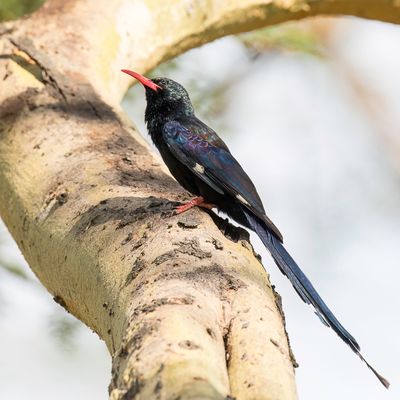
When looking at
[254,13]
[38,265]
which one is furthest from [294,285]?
[254,13]

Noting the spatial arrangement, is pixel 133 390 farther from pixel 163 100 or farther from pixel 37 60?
pixel 163 100

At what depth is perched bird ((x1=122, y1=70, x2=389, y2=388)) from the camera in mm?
3420

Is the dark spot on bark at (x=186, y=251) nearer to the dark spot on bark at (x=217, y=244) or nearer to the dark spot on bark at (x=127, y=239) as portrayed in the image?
the dark spot on bark at (x=217, y=244)

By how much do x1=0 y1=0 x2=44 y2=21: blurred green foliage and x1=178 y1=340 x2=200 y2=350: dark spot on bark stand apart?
3.32 metres

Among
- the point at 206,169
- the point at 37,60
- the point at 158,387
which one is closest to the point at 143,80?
the point at 37,60

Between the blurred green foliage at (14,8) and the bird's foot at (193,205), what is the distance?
187 centimetres

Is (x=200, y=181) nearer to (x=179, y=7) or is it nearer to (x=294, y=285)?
(x=294, y=285)

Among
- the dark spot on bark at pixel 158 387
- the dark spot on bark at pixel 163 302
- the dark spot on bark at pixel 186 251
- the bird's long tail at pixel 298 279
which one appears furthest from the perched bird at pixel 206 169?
the dark spot on bark at pixel 158 387

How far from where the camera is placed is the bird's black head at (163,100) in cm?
430

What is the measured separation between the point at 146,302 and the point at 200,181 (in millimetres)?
1549

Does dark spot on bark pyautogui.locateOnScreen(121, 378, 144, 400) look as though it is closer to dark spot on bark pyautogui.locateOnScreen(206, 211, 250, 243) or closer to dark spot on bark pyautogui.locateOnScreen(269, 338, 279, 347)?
dark spot on bark pyautogui.locateOnScreen(269, 338, 279, 347)

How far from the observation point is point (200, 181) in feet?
12.4

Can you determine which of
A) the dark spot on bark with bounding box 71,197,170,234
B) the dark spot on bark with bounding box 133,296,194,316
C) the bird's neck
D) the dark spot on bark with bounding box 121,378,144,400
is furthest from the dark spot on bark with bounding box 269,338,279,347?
the bird's neck

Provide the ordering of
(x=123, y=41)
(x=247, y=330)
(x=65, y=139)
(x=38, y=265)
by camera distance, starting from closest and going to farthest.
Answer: (x=247, y=330) < (x=38, y=265) < (x=65, y=139) < (x=123, y=41)
